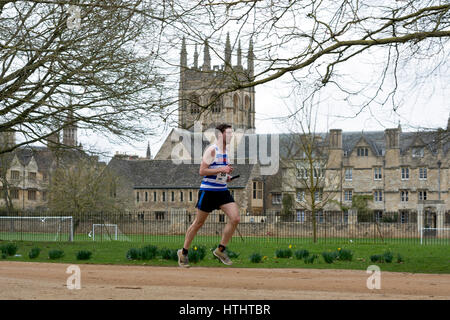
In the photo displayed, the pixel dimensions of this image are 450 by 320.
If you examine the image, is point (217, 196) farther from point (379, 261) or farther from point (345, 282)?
point (379, 261)

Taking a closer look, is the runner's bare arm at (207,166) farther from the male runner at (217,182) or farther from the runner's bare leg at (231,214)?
the runner's bare leg at (231,214)

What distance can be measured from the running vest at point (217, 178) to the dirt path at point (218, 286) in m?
1.35

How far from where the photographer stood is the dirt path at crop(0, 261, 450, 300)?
7.19 meters

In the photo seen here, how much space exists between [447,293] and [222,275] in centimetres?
357

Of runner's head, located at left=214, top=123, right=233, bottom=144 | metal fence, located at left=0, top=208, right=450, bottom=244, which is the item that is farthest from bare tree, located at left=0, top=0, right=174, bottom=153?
metal fence, located at left=0, top=208, right=450, bottom=244

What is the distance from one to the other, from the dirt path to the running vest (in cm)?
135

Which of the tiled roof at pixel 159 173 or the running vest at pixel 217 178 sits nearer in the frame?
the running vest at pixel 217 178

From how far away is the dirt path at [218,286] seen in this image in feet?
23.6

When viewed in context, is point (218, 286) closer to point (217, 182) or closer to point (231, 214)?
point (231, 214)

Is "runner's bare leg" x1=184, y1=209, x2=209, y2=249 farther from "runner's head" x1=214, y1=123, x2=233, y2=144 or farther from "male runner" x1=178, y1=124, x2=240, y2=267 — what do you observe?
"runner's head" x1=214, y1=123, x2=233, y2=144

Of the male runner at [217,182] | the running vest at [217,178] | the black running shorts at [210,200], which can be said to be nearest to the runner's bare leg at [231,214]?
the male runner at [217,182]

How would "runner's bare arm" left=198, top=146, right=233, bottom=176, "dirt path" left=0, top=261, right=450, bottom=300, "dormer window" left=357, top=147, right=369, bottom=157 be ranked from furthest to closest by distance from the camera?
1. "dormer window" left=357, top=147, right=369, bottom=157
2. "runner's bare arm" left=198, top=146, right=233, bottom=176
3. "dirt path" left=0, top=261, right=450, bottom=300

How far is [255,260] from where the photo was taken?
534 inches

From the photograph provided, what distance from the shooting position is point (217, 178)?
927 centimetres
